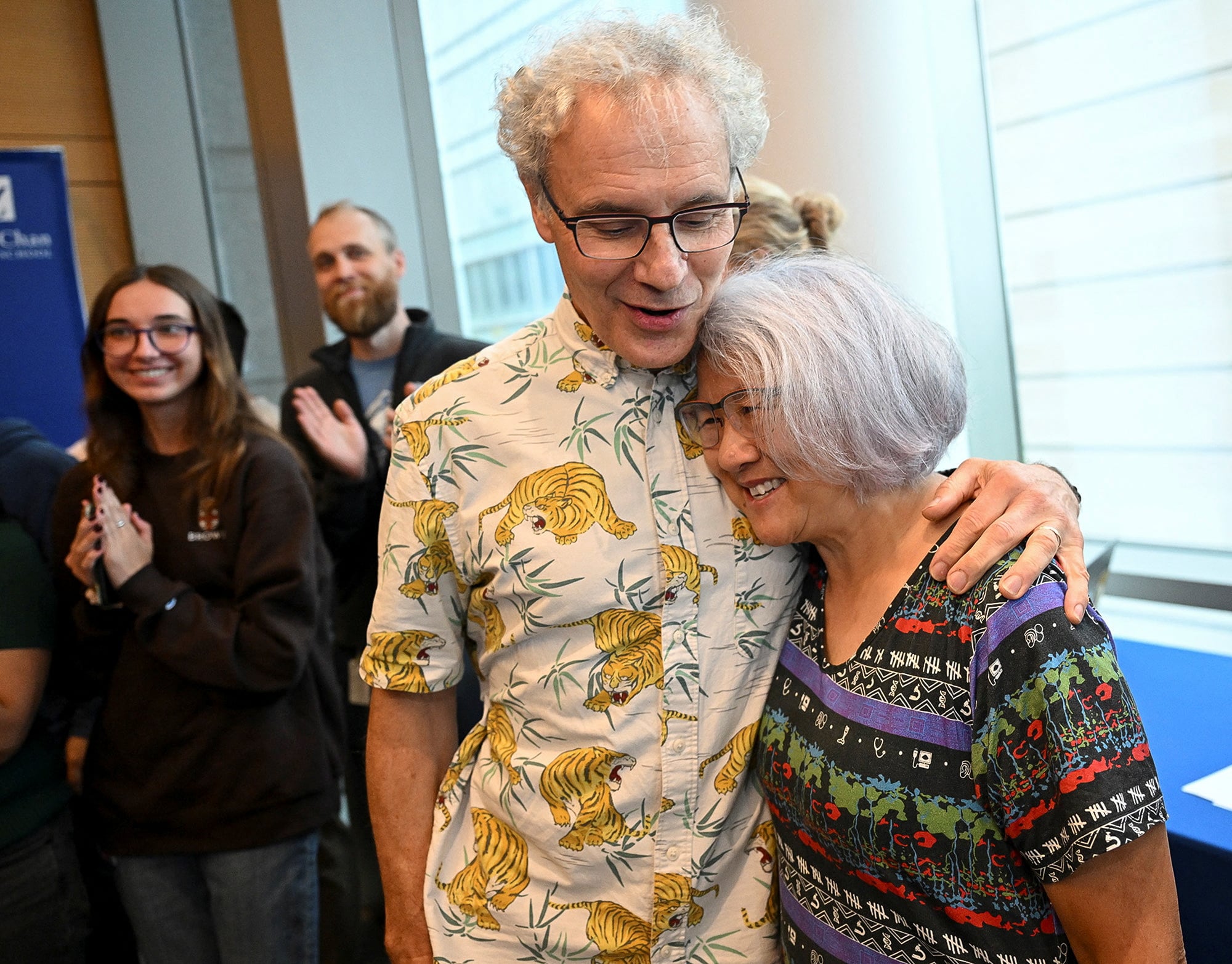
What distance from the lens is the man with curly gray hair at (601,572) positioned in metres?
1.21

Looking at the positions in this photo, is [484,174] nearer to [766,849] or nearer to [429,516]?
[429,516]

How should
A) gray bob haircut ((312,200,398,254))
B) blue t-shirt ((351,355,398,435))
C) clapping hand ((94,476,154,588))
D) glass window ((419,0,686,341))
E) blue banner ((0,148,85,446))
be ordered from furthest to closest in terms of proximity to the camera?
blue banner ((0,148,85,446))
glass window ((419,0,686,341))
gray bob haircut ((312,200,398,254))
blue t-shirt ((351,355,398,435))
clapping hand ((94,476,154,588))

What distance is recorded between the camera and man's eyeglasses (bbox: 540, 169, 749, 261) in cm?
119

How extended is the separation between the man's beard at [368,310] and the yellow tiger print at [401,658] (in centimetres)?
194

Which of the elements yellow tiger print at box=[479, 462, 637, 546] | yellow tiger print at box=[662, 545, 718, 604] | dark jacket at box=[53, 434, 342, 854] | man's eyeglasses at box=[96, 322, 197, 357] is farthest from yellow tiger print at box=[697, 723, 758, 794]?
man's eyeglasses at box=[96, 322, 197, 357]

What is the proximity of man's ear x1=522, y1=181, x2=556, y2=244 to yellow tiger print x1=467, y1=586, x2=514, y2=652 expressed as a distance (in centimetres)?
48

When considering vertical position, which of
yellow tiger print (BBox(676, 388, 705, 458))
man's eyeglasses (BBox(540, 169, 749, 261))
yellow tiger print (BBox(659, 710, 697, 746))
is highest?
man's eyeglasses (BBox(540, 169, 749, 261))

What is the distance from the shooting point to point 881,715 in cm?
117

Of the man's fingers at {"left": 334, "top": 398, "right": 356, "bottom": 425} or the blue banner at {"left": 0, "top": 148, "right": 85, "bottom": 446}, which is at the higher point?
the blue banner at {"left": 0, "top": 148, "right": 85, "bottom": 446}

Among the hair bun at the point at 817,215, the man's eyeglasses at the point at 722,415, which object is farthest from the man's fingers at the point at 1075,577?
the hair bun at the point at 817,215

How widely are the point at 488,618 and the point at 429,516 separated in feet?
0.55

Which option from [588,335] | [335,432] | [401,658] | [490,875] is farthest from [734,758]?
[335,432]

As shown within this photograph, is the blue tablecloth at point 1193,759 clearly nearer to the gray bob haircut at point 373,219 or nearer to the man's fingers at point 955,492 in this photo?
the man's fingers at point 955,492

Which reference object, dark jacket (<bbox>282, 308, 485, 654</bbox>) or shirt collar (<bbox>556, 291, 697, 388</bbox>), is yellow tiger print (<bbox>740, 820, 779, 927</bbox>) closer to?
shirt collar (<bbox>556, 291, 697, 388</bbox>)
